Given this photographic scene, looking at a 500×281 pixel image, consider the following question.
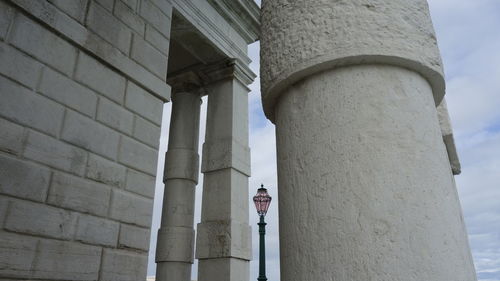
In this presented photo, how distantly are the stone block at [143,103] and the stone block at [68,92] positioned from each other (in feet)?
2.09

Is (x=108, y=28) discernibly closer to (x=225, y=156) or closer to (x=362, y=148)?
(x=225, y=156)

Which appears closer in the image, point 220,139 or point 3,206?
point 3,206

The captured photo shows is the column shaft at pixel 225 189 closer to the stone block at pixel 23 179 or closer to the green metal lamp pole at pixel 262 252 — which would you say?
the green metal lamp pole at pixel 262 252

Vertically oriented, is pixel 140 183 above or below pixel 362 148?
above

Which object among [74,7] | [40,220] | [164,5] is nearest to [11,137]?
[40,220]

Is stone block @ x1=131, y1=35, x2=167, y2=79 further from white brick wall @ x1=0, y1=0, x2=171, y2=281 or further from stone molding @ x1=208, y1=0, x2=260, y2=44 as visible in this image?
stone molding @ x1=208, y1=0, x2=260, y2=44

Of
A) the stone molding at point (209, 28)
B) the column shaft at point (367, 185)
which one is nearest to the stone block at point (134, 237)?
the column shaft at point (367, 185)

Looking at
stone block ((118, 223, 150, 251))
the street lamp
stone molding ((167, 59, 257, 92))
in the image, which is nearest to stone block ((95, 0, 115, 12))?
stone block ((118, 223, 150, 251))

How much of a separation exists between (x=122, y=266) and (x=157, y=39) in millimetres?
3509

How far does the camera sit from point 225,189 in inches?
332

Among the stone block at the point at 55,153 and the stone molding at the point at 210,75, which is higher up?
the stone molding at the point at 210,75

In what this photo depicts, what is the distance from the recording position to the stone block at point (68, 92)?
441 centimetres

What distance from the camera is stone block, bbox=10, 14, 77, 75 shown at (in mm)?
4227

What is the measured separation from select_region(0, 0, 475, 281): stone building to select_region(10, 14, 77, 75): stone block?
17mm
